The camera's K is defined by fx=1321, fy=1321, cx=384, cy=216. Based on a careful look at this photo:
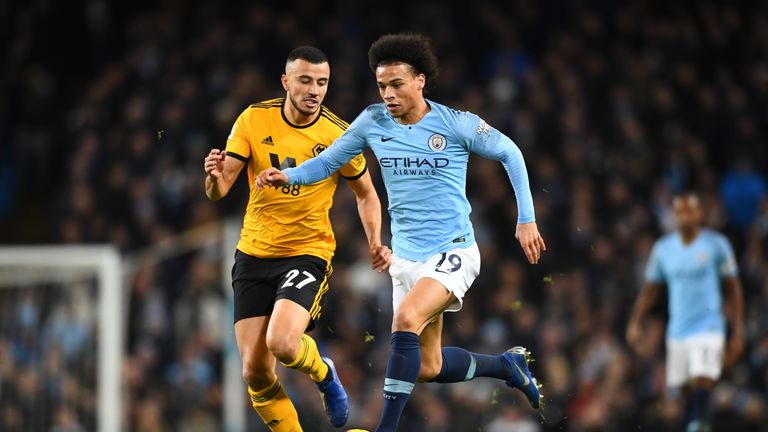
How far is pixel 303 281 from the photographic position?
802cm

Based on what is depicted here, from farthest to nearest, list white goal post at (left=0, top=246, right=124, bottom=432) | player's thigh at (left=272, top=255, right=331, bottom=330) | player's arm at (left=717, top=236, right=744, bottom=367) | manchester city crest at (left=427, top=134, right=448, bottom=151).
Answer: white goal post at (left=0, top=246, right=124, bottom=432), player's arm at (left=717, top=236, right=744, bottom=367), player's thigh at (left=272, top=255, right=331, bottom=330), manchester city crest at (left=427, top=134, right=448, bottom=151)

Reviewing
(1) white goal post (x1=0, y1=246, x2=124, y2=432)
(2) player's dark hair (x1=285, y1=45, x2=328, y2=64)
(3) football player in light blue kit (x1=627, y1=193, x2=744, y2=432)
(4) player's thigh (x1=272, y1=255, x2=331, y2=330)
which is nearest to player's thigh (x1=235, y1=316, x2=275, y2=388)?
(4) player's thigh (x1=272, y1=255, x2=331, y2=330)

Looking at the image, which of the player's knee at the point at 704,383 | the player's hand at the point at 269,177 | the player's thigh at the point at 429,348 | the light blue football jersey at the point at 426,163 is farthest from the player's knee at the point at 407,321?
the player's knee at the point at 704,383

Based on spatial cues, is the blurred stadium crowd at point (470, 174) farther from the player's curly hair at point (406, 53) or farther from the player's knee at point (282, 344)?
the player's curly hair at point (406, 53)

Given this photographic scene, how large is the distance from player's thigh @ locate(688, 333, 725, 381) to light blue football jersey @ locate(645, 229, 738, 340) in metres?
0.07

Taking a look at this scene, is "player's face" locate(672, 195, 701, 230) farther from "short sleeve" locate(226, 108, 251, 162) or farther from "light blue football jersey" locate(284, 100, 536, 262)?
"short sleeve" locate(226, 108, 251, 162)

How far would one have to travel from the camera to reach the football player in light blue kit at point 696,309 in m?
11.2

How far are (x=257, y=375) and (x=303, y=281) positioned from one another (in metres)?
0.68

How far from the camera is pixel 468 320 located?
14055 mm

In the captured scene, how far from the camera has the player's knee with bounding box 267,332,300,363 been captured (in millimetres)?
7742

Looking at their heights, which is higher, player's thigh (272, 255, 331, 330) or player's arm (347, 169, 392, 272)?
player's arm (347, 169, 392, 272)

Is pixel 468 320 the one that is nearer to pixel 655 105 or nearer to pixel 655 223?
pixel 655 223

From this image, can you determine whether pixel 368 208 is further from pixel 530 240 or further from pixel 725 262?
pixel 725 262

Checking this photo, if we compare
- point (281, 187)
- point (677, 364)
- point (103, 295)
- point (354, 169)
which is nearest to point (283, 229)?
point (281, 187)
